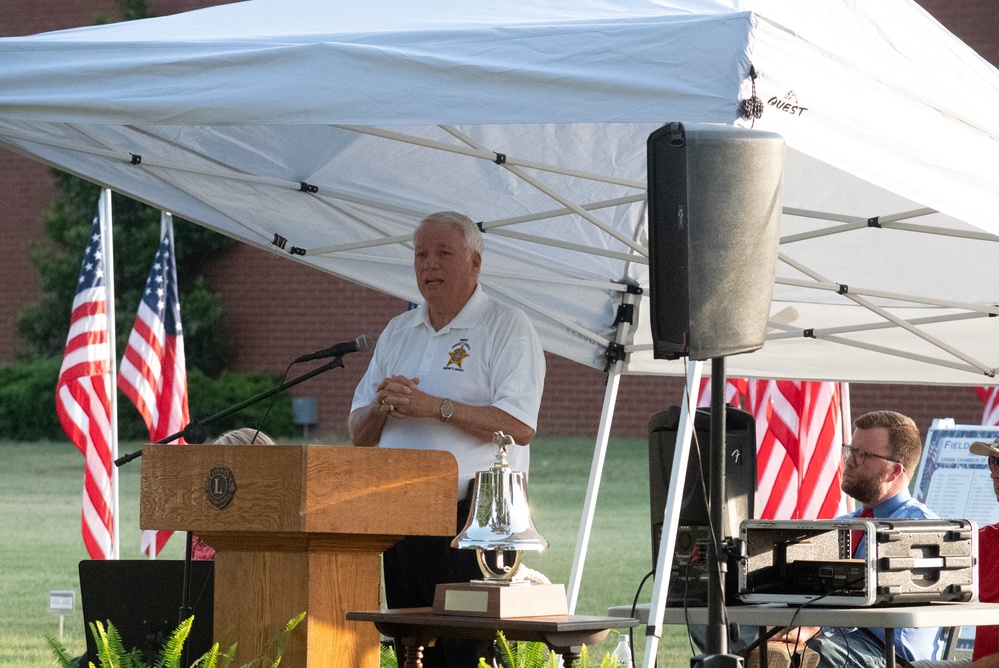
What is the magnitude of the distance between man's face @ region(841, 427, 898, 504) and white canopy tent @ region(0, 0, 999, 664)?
54cm

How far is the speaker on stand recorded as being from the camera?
3.27 m

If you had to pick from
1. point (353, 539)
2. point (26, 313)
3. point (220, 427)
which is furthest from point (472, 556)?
point (26, 313)

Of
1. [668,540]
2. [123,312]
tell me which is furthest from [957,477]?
[123,312]

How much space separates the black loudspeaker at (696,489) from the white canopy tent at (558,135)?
79 cm

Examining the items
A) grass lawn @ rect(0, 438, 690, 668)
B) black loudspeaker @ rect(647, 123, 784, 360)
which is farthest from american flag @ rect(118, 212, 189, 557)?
black loudspeaker @ rect(647, 123, 784, 360)

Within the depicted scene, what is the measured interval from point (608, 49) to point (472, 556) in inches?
62.8

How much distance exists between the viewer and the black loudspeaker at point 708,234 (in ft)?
10.8

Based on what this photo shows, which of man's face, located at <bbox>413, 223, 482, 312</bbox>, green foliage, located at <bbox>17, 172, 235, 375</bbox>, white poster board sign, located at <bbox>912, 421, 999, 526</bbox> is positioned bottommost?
white poster board sign, located at <bbox>912, 421, 999, 526</bbox>

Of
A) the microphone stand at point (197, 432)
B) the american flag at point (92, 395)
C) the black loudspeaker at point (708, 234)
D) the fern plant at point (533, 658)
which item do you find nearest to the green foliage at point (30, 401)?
the american flag at point (92, 395)

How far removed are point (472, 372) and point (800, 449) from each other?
5.96 m

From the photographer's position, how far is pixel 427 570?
450 cm

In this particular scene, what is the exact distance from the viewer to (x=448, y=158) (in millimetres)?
5926

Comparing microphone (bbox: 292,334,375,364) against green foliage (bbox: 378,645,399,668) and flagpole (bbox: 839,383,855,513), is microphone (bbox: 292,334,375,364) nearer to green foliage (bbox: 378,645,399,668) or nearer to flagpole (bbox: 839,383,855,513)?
green foliage (bbox: 378,645,399,668)

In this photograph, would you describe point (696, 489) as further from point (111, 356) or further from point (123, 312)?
point (123, 312)
